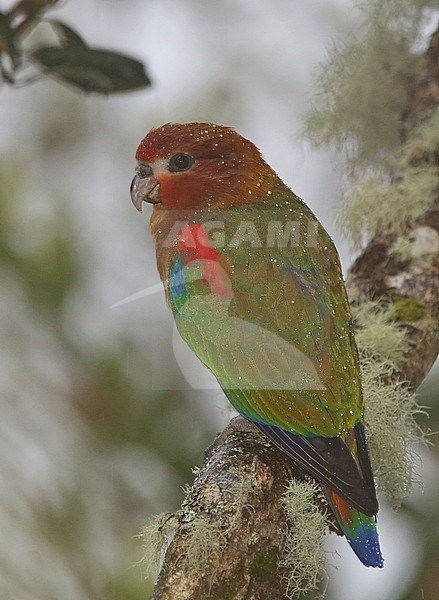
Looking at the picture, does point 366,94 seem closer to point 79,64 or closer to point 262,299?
point 79,64

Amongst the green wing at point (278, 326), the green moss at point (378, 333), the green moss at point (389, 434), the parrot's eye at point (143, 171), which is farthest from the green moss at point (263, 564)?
the parrot's eye at point (143, 171)

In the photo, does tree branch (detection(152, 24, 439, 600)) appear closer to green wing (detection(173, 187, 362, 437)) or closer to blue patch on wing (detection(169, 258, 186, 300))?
green wing (detection(173, 187, 362, 437))

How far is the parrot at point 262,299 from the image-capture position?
1.00 meters

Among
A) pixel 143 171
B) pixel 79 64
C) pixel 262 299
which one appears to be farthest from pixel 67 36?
pixel 262 299

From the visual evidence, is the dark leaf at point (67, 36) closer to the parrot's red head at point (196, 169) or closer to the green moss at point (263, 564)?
the parrot's red head at point (196, 169)

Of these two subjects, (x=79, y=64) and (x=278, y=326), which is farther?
(x=79, y=64)

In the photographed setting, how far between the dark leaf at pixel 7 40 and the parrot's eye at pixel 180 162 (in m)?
0.39

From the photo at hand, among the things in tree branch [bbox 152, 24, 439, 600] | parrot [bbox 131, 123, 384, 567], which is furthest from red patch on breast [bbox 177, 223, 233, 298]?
tree branch [bbox 152, 24, 439, 600]

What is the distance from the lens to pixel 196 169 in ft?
3.55

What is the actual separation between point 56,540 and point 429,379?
647 millimetres

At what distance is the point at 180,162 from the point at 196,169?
23 millimetres

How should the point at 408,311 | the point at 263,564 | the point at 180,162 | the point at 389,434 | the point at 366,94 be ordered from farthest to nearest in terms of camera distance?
1. the point at 366,94
2. the point at 408,311
3. the point at 389,434
4. the point at 180,162
5. the point at 263,564

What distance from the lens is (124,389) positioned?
1.39 m

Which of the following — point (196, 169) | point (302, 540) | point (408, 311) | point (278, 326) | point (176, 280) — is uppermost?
point (196, 169)
